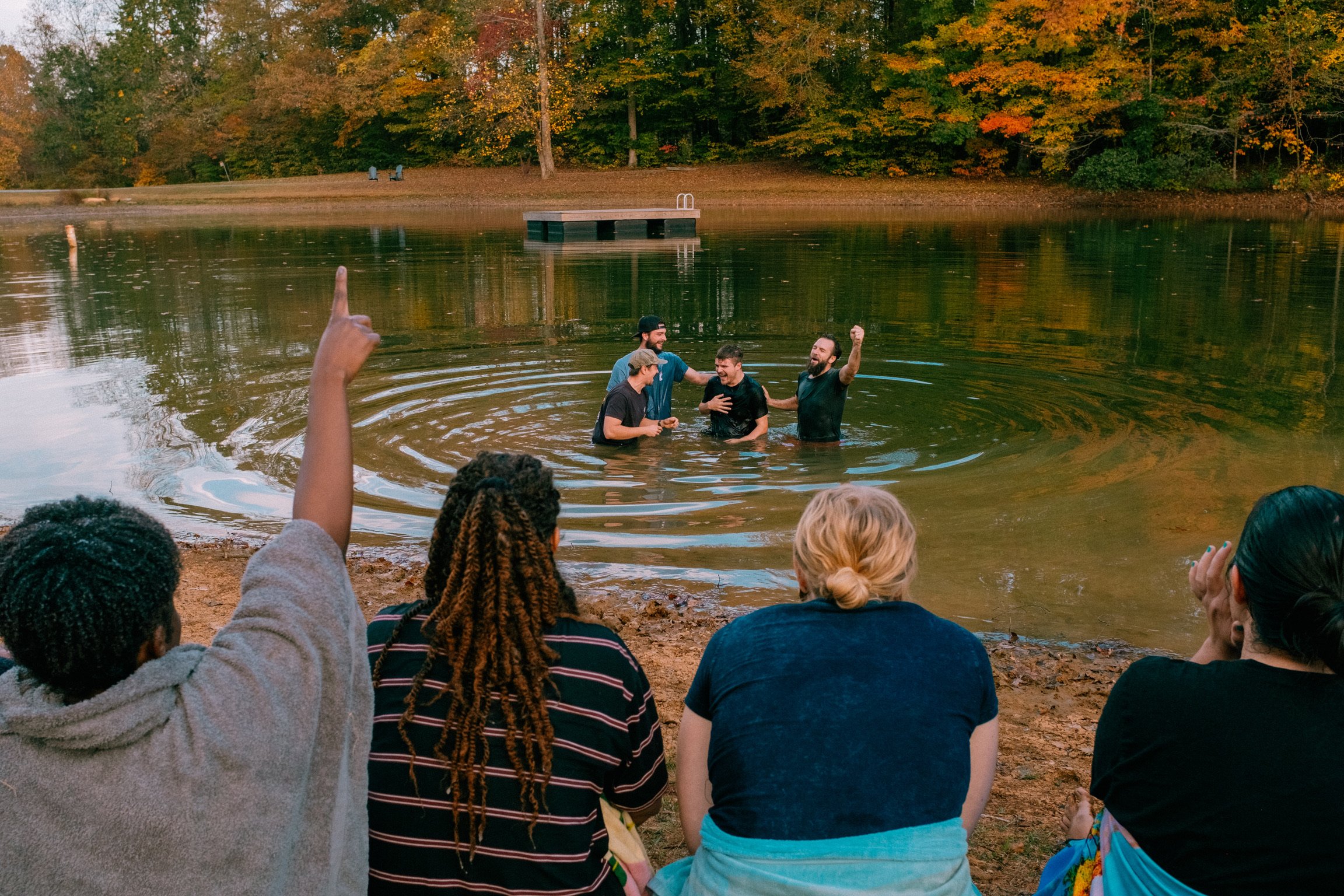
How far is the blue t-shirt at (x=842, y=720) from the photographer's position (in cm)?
253

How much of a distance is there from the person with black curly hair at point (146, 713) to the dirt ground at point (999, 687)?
2.08 meters

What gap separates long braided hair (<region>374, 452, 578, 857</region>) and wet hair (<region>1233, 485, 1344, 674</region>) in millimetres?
1551

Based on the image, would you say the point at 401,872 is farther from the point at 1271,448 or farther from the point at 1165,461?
the point at 1271,448

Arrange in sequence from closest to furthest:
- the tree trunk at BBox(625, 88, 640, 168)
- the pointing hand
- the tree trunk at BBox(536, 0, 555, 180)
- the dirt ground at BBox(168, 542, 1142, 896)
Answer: the pointing hand → the dirt ground at BBox(168, 542, 1142, 896) → the tree trunk at BBox(536, 0, 555, 180) → the tree trunk at BBox(625, 88, 640, 168)

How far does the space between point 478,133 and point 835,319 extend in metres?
42.0

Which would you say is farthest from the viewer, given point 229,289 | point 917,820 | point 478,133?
point 478,133

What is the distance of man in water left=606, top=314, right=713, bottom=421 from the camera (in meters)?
10.2

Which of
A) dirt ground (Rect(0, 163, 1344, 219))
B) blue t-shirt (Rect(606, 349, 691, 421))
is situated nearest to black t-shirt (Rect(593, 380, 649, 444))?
blue t-shirt (Rect(606, 349, 691, 421))

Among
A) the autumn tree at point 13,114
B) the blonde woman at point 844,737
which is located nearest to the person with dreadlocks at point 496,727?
the blonde woman at point 844,737

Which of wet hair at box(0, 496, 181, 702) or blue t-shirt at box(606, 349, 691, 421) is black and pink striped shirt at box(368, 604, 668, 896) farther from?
blue t-shirt at box(606, 349, 691, 421)

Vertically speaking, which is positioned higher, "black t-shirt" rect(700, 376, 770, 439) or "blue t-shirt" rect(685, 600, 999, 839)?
"blue t-shirt" rect(685, 600, 999, 839)

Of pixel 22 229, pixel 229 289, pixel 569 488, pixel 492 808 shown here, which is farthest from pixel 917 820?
pixel 22 229

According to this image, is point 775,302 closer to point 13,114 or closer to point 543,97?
point 543,97

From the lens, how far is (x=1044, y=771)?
434 cm
